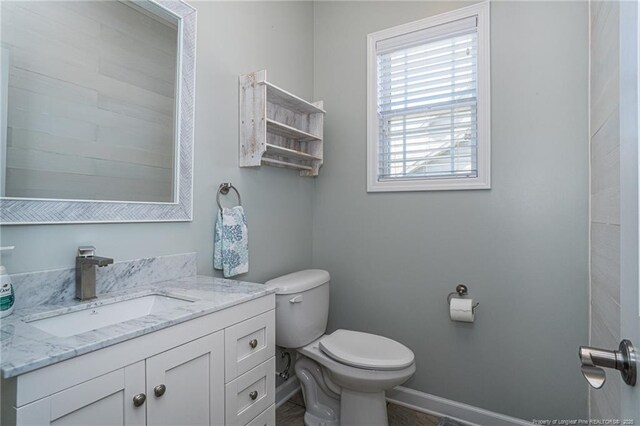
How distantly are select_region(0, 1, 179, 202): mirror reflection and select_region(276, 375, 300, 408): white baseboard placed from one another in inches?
52.1

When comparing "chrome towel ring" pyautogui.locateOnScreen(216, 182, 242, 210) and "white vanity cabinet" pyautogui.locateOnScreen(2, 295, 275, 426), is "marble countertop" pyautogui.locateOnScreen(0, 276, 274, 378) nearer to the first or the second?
"white vanity cabinet" pyautogui.locateOnScreen(2, 295, 275, 426)

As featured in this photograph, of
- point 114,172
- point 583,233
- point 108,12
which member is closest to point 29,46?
point 108,12

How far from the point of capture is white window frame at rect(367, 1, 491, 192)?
178cm

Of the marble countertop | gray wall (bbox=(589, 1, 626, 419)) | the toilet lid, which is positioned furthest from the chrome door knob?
the toilet lid

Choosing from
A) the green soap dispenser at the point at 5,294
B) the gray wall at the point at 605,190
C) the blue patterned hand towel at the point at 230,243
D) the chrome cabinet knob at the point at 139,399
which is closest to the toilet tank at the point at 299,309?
the blue patterned hand towel at the point at 230,243

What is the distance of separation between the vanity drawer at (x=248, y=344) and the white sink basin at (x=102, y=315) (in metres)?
0.20

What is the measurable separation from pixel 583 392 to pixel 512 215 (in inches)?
35.3

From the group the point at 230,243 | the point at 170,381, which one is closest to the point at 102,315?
the point at 170,381

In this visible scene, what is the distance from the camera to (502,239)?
1742 mm

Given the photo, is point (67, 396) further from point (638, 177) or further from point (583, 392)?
point (583, 392)

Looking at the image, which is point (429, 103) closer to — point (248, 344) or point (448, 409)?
point (248, 344)

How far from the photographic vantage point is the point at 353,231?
2152 millimetres

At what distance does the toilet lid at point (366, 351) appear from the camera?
1505 millimetres

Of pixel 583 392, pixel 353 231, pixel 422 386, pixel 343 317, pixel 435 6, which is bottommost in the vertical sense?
pixel 422 386
